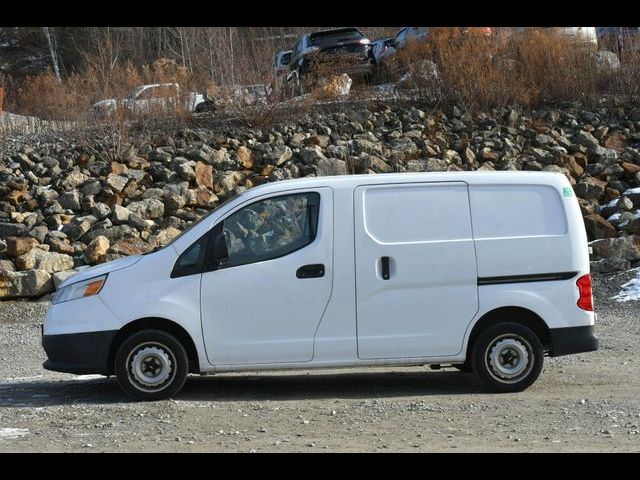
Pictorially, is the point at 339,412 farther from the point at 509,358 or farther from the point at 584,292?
the point at 584,292

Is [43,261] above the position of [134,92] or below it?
below

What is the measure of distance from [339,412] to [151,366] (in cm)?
175

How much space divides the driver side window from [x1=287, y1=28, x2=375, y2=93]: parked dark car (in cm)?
1372

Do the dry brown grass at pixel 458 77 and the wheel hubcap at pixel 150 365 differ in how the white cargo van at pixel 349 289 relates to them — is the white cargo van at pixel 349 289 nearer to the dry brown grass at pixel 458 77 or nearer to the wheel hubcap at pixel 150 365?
the wheel hubcap at pixel 150 365

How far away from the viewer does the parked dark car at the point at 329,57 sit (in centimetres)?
2328

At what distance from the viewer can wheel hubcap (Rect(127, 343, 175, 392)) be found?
28.9 feet

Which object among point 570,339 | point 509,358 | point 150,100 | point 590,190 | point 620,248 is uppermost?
point 150,100

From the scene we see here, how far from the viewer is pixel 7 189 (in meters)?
18.8

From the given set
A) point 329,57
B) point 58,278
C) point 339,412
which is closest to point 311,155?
point 329,57

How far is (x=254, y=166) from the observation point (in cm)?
1991

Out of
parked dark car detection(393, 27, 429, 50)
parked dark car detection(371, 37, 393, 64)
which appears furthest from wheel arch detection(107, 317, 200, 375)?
parked dark car detection(371, 37, 393, 64)

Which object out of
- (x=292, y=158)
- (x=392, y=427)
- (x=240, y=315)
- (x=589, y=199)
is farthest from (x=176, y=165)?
(x=392, y=427)

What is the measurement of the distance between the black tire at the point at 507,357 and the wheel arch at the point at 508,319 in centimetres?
6

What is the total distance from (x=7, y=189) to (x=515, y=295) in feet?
41.0
